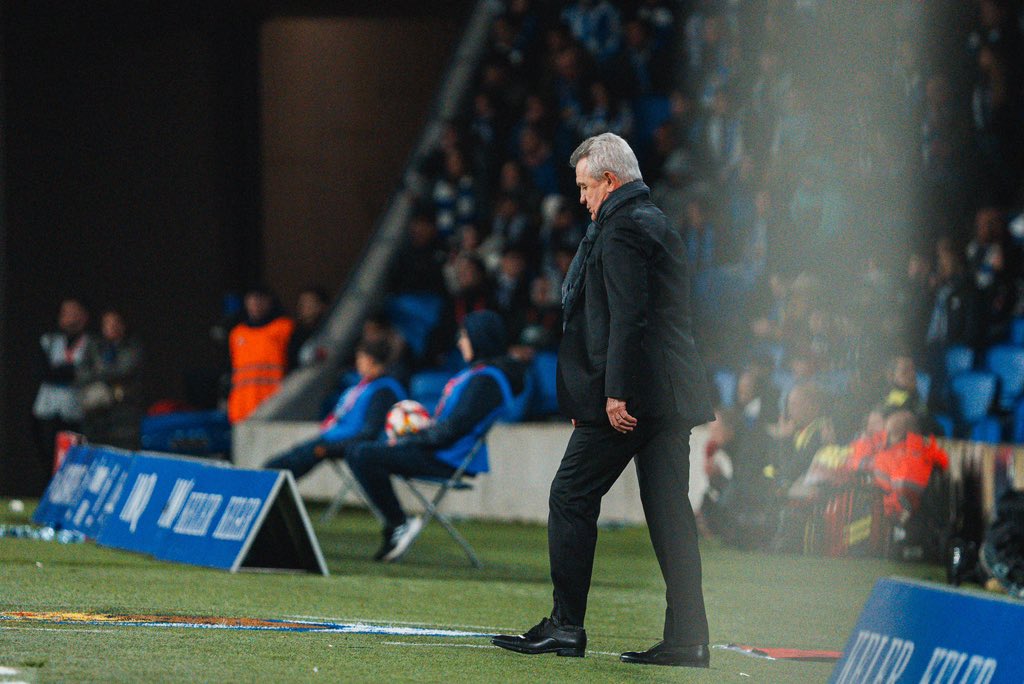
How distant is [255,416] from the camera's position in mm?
17391

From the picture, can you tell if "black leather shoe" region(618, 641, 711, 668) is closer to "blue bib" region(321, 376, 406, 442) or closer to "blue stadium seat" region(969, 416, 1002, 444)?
"blue bib" region(321, 376, 406, 442)

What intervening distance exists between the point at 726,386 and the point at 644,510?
25.7 ft

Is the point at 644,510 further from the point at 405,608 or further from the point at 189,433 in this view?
the point at 189,433

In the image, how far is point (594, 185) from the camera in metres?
6.54

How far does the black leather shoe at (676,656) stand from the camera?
250 inches

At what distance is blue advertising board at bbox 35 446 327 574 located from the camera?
9.23 m

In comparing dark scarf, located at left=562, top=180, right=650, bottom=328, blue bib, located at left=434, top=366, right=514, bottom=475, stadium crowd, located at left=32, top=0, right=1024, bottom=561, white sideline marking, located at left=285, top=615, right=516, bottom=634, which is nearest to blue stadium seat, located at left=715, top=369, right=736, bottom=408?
stadium crowd, located at left=32, top=0, right=1024, bottom=561

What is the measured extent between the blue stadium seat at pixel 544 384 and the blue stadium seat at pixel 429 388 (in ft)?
3.54

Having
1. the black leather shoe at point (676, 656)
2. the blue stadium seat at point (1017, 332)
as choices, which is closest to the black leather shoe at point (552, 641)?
the black leather shoe at point (676, 656)

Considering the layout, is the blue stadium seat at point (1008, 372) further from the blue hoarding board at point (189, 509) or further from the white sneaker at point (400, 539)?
the blue hoarding board at point (189, 509)

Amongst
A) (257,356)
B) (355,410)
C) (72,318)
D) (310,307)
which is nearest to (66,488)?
(355,410)

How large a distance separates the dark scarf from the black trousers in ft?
1.58

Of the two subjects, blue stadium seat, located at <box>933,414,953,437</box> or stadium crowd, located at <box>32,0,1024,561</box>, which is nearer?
blue stadium seat, located at <box>933,414,953,437</box>

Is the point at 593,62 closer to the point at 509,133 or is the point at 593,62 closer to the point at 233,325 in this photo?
the point at 509,133
